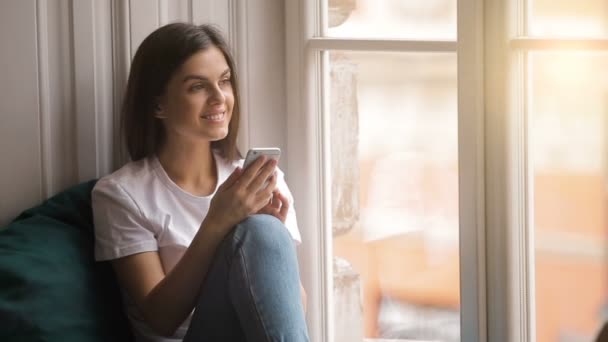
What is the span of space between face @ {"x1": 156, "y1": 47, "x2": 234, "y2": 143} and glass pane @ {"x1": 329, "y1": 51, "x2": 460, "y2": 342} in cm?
39

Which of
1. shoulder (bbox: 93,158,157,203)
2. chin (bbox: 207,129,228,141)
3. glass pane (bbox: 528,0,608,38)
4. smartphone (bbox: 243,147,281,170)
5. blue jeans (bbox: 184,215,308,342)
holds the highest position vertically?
glass pane (bbox: 528,0,608,38)

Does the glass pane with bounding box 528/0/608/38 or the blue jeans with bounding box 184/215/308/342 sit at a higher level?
the glass pane with bounding box 528/0/608/38

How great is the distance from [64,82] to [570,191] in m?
1.25

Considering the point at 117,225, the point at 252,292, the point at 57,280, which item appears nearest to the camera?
the point at 252,292

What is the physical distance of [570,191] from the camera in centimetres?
188

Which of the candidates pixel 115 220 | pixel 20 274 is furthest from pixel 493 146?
pixel 20 274

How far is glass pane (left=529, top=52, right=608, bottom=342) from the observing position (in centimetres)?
184

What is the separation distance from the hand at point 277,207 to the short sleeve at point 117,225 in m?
0.27

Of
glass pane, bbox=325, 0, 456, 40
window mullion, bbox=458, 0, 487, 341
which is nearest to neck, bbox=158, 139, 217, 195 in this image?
glass pane, bbox=325, 0, 456, 40

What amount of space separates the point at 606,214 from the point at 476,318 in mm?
408

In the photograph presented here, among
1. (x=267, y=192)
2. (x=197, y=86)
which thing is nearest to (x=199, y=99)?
(x=197, y=86)

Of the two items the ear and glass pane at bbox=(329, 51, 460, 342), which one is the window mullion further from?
the ear

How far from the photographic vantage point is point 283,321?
5.18 feet

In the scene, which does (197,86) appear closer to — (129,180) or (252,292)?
(129,180)
